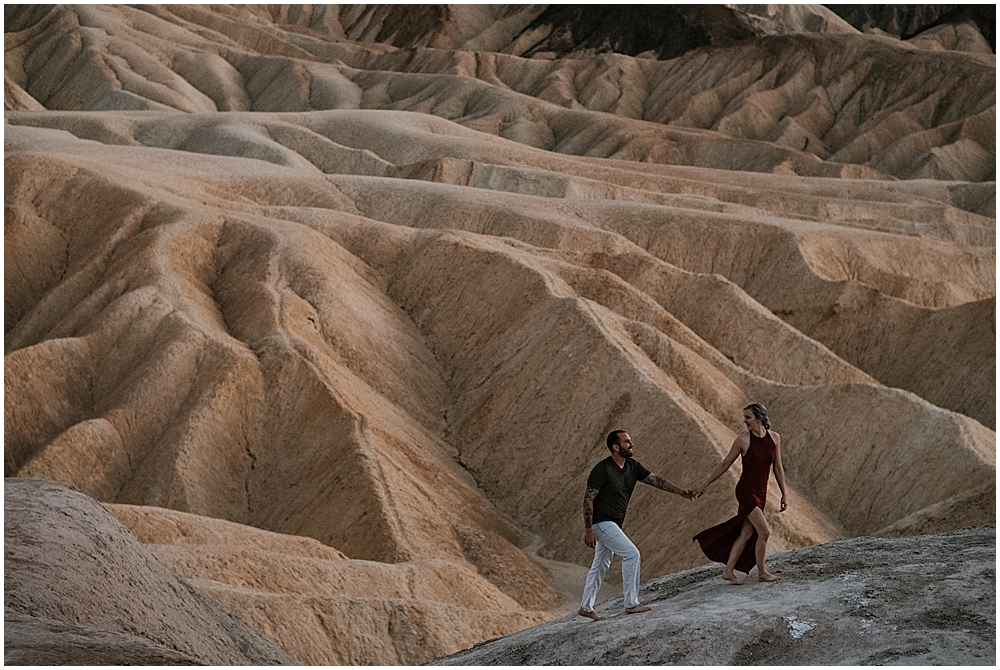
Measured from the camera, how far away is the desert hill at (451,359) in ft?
86.9

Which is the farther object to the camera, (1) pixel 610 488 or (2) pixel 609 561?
(2) pixel 609 561

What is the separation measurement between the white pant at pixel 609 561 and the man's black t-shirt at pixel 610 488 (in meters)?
0.09

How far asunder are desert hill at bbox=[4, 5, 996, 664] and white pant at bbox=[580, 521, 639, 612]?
22.6 feet

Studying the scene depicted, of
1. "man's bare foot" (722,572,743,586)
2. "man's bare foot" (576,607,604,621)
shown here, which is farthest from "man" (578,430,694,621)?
"man's bare foot" (722,572,743,586)

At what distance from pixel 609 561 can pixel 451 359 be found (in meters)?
24.0

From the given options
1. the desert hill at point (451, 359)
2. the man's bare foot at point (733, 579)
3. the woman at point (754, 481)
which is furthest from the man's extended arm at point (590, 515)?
the desert hill at point (451, 359)

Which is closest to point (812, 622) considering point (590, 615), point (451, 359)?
point (590, 615)

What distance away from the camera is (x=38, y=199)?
41.4 metres

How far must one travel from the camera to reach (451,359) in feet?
119

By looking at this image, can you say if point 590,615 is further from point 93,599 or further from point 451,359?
point 451,359

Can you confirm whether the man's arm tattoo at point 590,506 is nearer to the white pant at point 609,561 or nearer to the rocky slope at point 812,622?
the white pant at point 609,561

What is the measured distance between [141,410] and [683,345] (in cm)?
1482

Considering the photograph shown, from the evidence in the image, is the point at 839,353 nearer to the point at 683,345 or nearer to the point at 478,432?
the point at 683,345

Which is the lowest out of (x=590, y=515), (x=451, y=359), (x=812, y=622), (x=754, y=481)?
(x=812, y=622)
